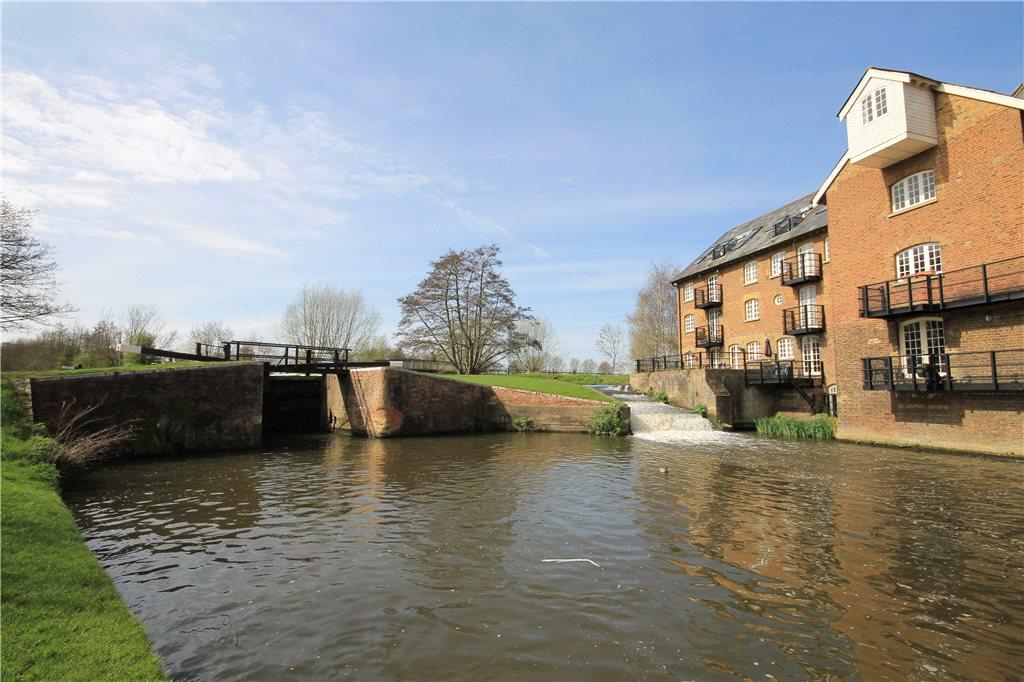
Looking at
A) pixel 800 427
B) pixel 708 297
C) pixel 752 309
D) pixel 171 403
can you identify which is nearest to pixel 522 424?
pixel 800 427

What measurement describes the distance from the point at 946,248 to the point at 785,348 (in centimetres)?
1065

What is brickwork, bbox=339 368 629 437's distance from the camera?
2128 centimetres

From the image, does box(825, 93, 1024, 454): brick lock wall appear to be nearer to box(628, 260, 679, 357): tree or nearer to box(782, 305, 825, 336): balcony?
box(782, 305, 825, 336): balcony

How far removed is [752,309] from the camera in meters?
28.5

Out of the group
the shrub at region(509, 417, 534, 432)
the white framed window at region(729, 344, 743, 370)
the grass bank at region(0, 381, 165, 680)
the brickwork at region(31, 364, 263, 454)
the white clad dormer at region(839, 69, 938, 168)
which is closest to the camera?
the grass bank at region(0, 381, 165, 680)

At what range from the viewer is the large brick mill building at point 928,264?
1480 centimetres

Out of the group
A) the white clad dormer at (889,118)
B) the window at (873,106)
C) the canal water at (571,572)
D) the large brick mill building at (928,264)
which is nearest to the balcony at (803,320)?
the large brick mill building at (928,264)

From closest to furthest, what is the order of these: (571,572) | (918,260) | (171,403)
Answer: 1. (571,572)
2. (171,403)
3. (918,260)

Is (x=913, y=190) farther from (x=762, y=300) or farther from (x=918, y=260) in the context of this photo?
(x=762, y=300)

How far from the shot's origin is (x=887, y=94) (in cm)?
1711

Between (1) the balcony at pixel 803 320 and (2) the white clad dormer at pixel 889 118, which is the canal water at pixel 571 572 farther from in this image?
(1) the balcony at pixel 803 320

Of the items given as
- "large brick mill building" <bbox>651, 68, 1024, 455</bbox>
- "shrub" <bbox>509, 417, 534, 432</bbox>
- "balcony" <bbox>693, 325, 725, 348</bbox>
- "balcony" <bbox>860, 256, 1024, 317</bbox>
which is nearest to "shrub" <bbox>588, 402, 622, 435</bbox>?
Answer: "shrub" <bbox>509, 417, 534, 432</bbox>

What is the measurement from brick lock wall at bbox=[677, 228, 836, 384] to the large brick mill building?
125 inches

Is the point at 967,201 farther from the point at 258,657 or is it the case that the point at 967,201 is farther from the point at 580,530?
the point at 258,657
